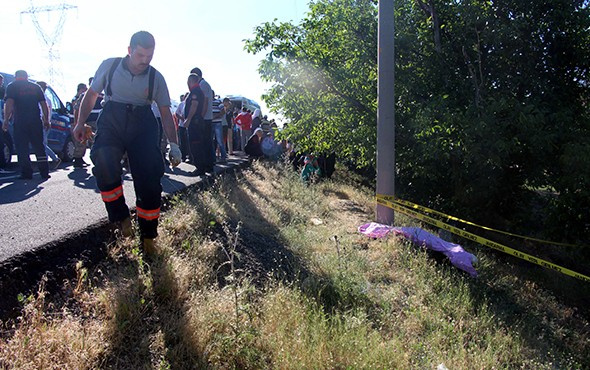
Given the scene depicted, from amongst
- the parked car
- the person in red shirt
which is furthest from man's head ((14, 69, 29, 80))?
the person in red shirt

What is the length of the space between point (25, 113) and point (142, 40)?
466 cm

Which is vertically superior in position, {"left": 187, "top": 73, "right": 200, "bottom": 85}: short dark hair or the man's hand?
{"left": 187, "top": 73, "right": 200, "bottom": 85}: short dark hair

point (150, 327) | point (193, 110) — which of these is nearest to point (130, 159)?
point (150, 327)

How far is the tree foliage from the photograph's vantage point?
7.36 metres

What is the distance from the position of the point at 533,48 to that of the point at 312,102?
4467mm

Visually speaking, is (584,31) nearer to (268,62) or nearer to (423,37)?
(423,37)

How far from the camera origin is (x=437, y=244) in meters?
5.67

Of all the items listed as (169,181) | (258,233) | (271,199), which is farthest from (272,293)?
(271,199)

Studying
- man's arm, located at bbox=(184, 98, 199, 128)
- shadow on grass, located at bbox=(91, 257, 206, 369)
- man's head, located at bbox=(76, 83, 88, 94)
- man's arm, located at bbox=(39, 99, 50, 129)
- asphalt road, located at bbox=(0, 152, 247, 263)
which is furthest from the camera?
man's head, located at bbox=(76, 83, 88, 94)

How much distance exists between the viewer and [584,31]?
27.2 ft

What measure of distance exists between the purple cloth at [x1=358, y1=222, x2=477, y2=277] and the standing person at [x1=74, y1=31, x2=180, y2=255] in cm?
346

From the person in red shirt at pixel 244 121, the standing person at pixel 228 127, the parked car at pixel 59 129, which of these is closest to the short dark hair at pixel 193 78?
the parked car at pixel 59 129

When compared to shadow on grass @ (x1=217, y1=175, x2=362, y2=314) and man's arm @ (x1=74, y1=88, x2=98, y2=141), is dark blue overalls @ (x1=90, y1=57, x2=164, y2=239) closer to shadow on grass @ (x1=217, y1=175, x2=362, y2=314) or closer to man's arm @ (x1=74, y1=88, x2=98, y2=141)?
man's arm @ (x1=74, y1=88, x2=98, y2=141)

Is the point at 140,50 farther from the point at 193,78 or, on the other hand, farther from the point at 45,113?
the point at 45,113
